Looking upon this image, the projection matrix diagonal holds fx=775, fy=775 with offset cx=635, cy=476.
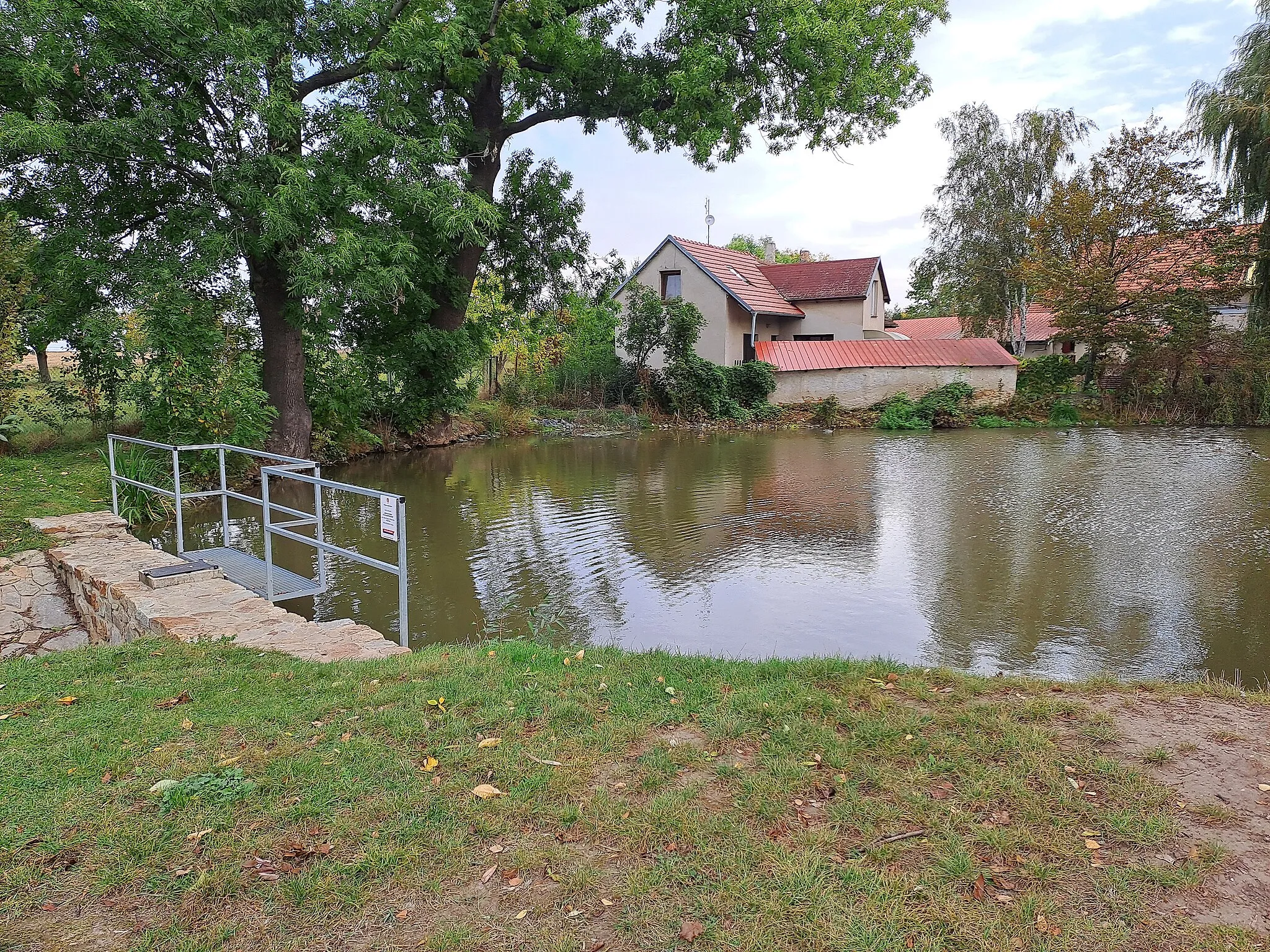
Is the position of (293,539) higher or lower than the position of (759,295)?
lower

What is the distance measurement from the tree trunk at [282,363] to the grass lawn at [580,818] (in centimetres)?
1232

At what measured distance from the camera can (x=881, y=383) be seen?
90.5ft

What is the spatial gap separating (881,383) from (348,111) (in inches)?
776

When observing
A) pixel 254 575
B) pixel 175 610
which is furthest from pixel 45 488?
pixel 175 610

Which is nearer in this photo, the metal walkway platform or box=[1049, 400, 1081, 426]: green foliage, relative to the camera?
the metal walkway platform

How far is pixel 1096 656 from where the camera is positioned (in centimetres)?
609

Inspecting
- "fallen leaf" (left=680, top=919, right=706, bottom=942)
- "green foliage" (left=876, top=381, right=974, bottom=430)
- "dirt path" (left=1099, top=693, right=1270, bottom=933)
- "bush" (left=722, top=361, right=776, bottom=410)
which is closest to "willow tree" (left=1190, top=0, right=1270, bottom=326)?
"green foliage" (left=876, top=381, right=974, bottom=430)

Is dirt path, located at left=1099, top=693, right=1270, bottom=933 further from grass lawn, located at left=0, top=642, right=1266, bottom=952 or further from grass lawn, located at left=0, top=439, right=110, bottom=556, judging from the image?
grass lawn, located at left=0, top=439, right=110, bottom=556

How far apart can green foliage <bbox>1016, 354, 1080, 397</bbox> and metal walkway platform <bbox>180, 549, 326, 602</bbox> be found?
26.5 metres

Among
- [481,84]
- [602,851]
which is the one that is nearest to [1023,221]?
[481,84]

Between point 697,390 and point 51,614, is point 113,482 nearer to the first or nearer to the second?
point 51,614

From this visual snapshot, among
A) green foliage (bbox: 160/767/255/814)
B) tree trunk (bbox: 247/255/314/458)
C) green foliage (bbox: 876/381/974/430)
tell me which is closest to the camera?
green foliage (bbox: 160/767/255/814)

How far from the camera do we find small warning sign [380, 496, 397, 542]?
229 inches

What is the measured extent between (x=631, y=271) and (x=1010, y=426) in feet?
52.3
